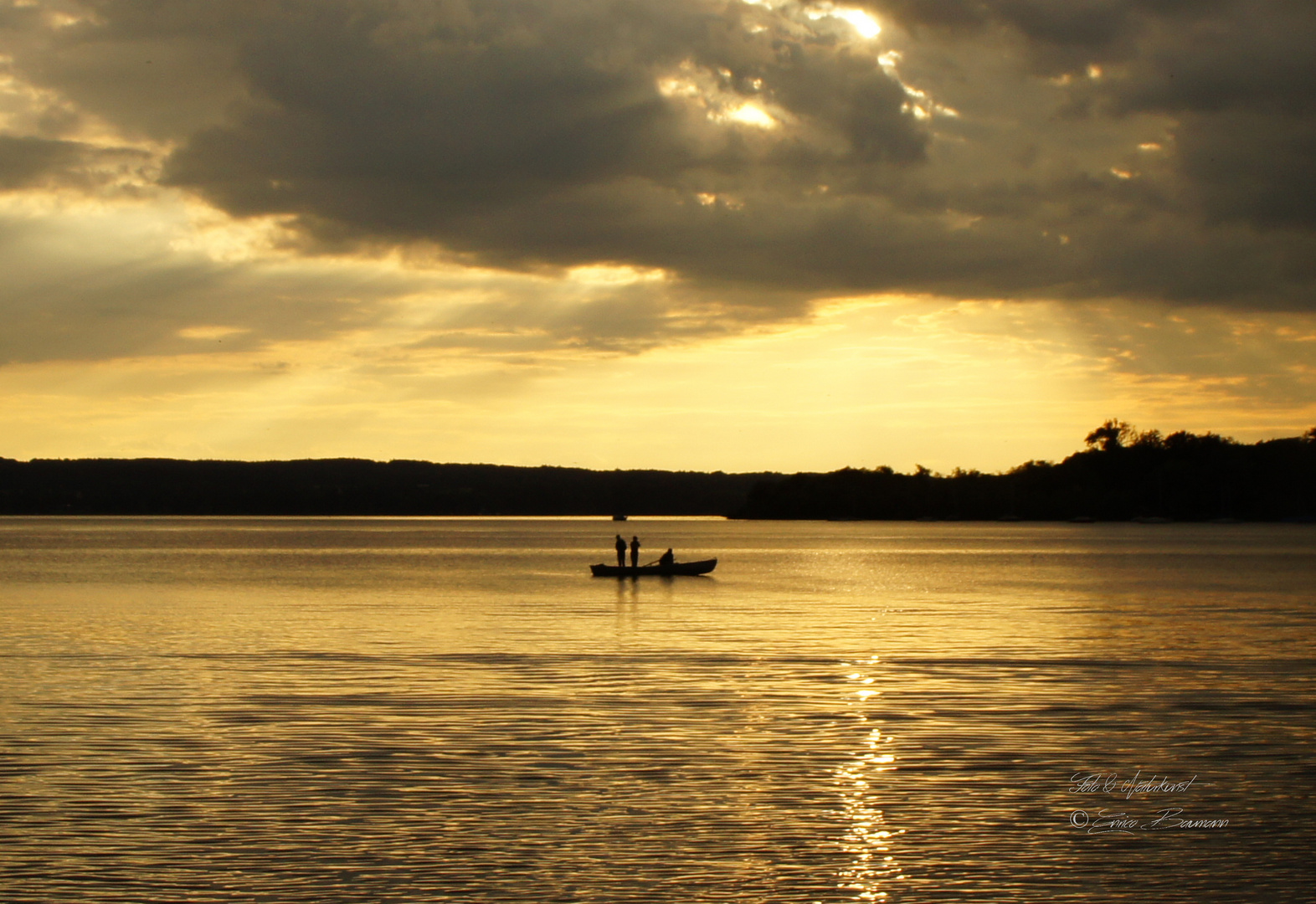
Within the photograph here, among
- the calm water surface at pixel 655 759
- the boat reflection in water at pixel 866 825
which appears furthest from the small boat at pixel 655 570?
the boat reflection in water at pixel 866 825

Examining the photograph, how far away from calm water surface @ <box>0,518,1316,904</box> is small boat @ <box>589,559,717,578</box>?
25299 mm

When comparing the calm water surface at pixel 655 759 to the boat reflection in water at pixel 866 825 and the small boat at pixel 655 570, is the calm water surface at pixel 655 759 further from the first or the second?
the small boat at pixel 655 570

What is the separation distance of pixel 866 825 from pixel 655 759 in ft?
14.1

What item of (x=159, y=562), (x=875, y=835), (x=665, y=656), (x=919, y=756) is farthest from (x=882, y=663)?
(x=159, y=562)

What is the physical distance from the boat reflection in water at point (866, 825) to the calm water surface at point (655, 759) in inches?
2.3

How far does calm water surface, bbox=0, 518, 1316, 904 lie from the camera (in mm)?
13125

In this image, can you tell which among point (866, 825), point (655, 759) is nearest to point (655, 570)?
point (655, 759)

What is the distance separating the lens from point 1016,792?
16.4m

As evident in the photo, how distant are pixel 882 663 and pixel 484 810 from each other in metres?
16.1

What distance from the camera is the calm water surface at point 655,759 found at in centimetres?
1312

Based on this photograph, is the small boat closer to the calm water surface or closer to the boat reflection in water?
the calm water surface

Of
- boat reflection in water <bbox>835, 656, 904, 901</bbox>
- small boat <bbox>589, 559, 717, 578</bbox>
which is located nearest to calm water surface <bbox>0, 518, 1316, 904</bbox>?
boat reflection in water <bbox>835, 656, 904, 901</bbox>

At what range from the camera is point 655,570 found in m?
70.6

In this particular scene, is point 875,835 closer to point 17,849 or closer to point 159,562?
point 17,849
